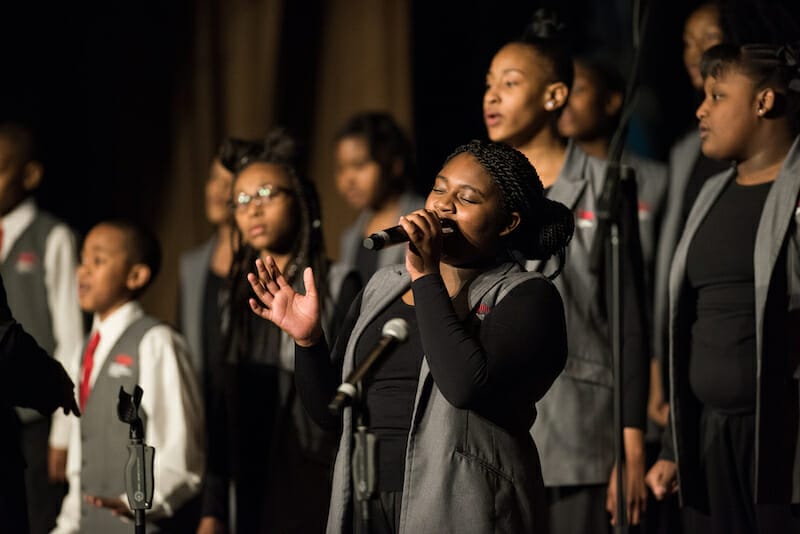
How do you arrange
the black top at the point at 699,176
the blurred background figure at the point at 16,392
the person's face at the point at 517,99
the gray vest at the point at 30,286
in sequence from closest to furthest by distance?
the blurred background figure at the point at 16,392 < the person's face at the point at 517,99 < the black top at the point at 699,176 < the gray vest at the point at 30,286

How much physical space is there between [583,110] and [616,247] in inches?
52.7

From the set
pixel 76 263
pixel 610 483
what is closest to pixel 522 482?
pixel 610 483

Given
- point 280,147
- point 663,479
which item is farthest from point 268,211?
point 663,479

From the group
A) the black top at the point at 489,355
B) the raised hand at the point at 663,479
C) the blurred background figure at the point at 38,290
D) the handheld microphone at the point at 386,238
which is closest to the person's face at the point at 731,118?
the raised hand at the point at 663,479

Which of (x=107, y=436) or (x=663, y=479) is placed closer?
(x=663, y=479)

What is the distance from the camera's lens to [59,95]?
607 cm

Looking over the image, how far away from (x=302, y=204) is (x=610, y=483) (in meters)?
1.29

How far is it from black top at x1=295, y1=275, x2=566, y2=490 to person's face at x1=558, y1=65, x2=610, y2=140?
2.03 meters

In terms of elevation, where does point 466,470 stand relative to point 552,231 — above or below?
below

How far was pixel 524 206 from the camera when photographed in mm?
2852

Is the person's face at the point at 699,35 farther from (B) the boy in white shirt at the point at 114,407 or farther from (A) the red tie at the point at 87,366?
(A) the red tie at the point at 87,366

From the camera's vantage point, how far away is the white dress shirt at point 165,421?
13.0 feet

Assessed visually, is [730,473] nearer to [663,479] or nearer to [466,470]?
[663,479]

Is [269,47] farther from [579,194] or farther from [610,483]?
[610,483]
